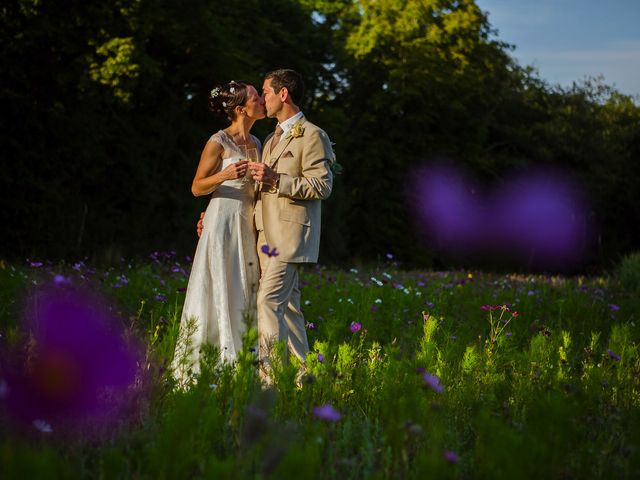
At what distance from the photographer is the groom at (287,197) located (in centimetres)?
497

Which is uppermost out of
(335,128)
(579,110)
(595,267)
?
(579,110)

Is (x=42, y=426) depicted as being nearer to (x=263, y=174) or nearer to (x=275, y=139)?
(x=263, y=174)

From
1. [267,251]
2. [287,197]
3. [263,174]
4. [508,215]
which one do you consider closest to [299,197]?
[287,197]

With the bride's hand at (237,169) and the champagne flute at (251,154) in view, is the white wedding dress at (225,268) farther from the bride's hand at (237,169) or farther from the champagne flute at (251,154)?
the bride's hand at (237,169)

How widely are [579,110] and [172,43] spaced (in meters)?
23.5

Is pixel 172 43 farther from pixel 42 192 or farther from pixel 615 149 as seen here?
pixel 615 149

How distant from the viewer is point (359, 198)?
28.7m

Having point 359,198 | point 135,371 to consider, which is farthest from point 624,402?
point 359,198

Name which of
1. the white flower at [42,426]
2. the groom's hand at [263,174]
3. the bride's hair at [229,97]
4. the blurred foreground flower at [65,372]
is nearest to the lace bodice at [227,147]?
the bride's hair at [229,97]

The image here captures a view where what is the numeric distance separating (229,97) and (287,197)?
1.00 metres

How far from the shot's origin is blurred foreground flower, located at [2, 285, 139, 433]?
3.14 metres

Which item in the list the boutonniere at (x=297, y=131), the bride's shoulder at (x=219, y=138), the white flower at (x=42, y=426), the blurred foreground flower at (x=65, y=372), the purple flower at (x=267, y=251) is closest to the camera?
the white flower at (x=42, y=426)

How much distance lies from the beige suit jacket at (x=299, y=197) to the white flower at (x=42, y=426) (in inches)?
87.4

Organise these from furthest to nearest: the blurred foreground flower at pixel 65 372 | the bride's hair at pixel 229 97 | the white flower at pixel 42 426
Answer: the bride's hair at pixel 229 97 → the blurred foreground flower at pixel 65 372 → the white flower at pixel 42 426
